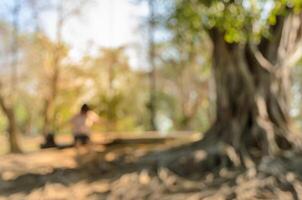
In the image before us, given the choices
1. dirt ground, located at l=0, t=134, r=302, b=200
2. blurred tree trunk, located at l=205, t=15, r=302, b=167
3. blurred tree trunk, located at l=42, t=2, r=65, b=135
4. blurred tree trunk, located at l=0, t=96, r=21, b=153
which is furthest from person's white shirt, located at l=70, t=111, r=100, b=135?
blurred tree trunk, located at l=42, t=2, r=65, b=135

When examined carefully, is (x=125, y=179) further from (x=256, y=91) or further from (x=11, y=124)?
(x=11, y=124)

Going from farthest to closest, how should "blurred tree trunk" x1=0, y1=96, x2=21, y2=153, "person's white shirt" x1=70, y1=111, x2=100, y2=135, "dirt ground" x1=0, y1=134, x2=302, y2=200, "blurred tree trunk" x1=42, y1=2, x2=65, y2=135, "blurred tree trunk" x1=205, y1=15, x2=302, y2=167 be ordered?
"blurred tree trunk" x1=42, y1=2, x2=65, y2=135, "blurred tree trunk" x1=0, y1=96, x2=21, y2=153, "person's white shirt" x1=70, y1=111, x2=100, y2=135, "blurred tree trunk" x1=205, y1=15, x2=302, y2=167, "dirt ground" x1=0, y1=134, x2=302, y2=200

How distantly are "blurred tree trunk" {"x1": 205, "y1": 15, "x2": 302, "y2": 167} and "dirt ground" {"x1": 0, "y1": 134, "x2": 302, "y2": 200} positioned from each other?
82cm

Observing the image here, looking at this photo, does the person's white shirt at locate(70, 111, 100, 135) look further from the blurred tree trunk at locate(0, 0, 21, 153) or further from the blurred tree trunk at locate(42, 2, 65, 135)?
the blurred tree trunk at locate(42, 2, 65, 135)

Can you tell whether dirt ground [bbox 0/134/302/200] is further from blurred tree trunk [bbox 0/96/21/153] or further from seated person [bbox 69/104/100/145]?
blurred tree trunk [bbox 0/96/21/153]

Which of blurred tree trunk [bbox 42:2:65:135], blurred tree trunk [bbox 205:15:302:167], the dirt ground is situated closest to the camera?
the dirt ground

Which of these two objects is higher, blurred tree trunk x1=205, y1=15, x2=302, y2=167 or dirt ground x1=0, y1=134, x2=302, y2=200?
blurred tree trunk x1=205, y1=15, x2=302, y2=167

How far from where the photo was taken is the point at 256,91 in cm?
1002

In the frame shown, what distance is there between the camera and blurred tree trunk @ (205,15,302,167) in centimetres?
991

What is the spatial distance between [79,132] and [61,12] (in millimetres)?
9359

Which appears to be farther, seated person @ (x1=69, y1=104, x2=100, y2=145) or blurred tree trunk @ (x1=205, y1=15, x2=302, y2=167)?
seated person @ (x1=69, y1=104, x2=100, y2=145)

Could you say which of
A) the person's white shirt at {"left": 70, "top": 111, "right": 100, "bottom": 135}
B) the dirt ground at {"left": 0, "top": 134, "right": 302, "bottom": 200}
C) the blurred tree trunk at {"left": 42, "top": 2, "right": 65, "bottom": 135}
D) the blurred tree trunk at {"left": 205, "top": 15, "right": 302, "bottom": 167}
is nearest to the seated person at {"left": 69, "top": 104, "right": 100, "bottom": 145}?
the person's white shirt at {"left": 70, "top": 111, "right": 100, "bottom": 135}

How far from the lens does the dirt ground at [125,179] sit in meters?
8.34

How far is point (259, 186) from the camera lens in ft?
27.5
